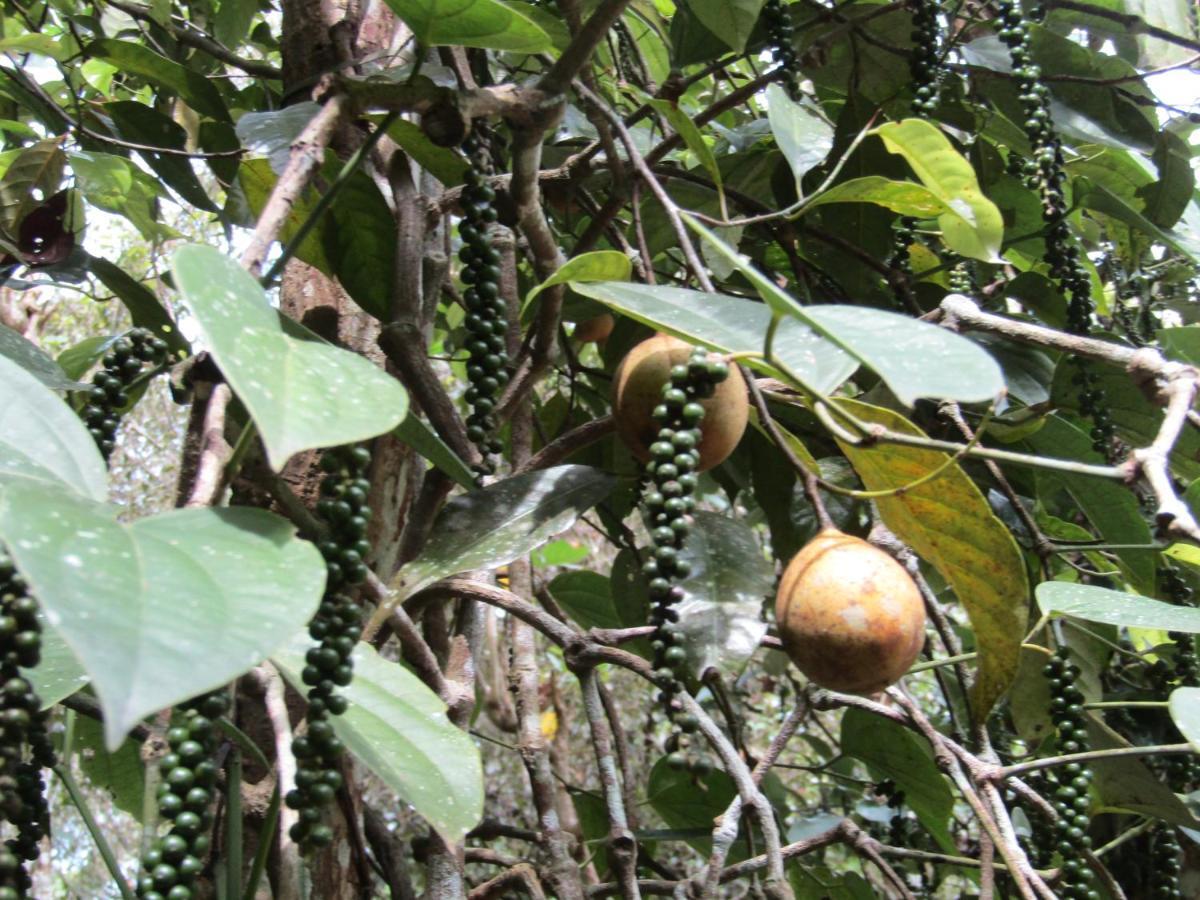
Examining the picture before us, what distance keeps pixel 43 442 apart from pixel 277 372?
144 millimetres

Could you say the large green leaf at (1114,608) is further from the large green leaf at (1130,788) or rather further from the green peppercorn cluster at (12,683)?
the green peppercorn cluster at (12,683)

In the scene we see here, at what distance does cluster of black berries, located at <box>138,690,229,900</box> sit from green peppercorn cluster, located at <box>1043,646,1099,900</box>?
1.91ft

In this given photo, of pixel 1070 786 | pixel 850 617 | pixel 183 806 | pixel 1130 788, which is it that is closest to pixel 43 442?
pixel 183 806

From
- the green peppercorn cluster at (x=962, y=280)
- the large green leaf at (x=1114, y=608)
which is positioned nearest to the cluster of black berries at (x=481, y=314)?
the large green leaf at (x=1114, y=608)

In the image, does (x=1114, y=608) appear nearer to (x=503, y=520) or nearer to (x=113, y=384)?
(x=503, y=520)

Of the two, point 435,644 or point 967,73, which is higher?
point 967,73

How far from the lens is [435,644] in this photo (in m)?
0.88

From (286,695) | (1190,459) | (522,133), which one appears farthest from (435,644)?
(1190,459)

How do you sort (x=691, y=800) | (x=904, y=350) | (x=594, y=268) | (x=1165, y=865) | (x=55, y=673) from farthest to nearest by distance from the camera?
(x=691, y=800)
(x=1165, y=865)
(x=594, y=268)
(x=55, y=673)
(x=904, y=350)

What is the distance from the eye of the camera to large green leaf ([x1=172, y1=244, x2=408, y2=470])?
362mm

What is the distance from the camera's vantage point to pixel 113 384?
0.53 m

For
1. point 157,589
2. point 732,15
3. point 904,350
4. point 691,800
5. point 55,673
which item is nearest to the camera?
point 157,589

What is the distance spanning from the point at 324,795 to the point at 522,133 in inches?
17.6

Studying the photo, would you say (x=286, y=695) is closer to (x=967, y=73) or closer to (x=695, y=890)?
(x=695, y=890)
